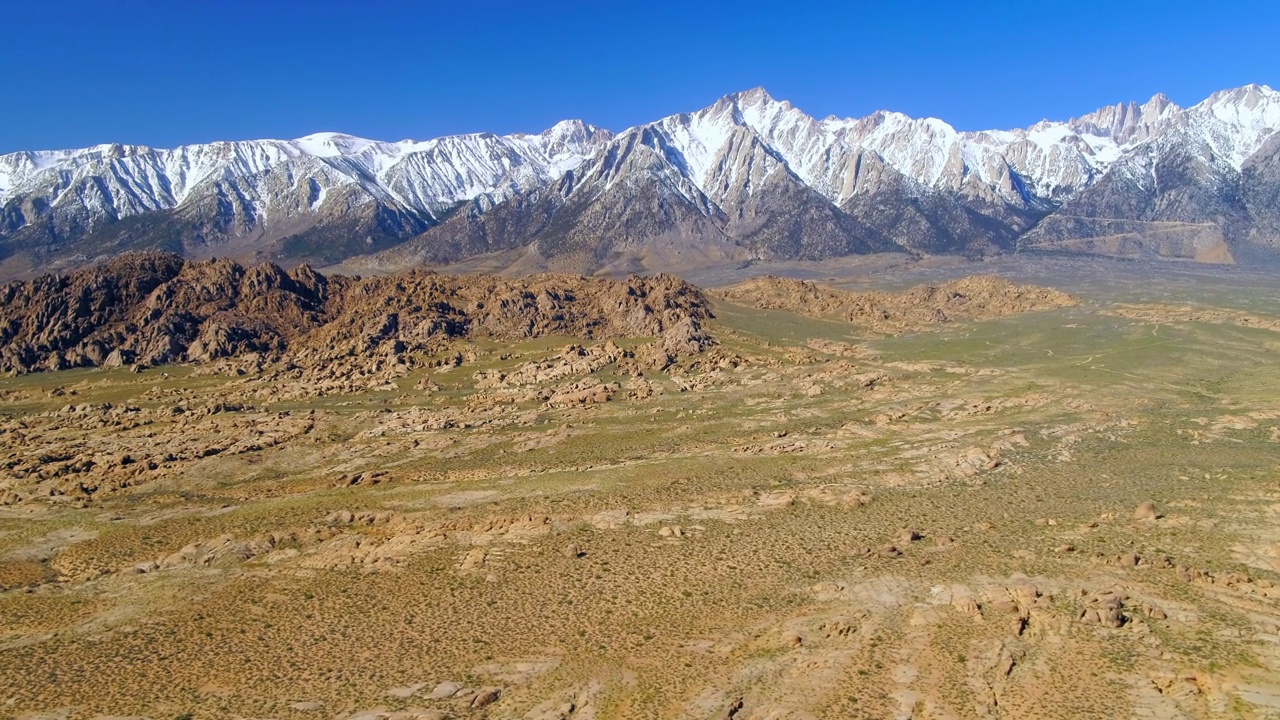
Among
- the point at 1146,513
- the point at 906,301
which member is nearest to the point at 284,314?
the point at 906,301

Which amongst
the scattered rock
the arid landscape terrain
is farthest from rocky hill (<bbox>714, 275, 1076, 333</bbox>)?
the scattered rock

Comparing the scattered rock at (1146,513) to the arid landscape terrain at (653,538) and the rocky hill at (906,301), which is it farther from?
the rocky hill at (906,301)

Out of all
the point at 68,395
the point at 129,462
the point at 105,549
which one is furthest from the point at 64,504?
the point at 68,395

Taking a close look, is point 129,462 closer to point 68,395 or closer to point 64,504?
point 64,504

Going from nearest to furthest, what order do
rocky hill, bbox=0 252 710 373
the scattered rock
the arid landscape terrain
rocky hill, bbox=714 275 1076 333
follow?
1. the arid landscape terrain
2. the scattered rock
3. rocky hill, bbox=0 252 710 373
4. rocky hill, bbox=714 275 1076 333

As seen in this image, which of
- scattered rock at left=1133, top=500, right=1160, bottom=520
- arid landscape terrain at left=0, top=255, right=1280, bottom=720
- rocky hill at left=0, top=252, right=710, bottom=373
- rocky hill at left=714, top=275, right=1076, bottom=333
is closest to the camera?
arid landscape terrain at left=0, top=255, right=1280, bottom=720

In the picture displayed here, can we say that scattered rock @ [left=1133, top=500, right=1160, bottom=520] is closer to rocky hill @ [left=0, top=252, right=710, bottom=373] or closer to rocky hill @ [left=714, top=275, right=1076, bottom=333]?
rocky hill @ [left=0, top=252, right=710, bottom=373]

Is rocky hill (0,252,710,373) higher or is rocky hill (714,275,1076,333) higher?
rocky hill (0,252,710,373)

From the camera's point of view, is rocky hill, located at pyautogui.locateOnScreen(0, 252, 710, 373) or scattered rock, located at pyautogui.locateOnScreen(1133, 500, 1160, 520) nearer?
scattered rock, located at pyautogui.locateOnScreen(1133, 500, 1160, 520)

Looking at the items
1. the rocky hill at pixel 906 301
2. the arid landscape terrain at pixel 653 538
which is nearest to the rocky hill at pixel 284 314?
the arid landscape terrain at pixel 653 538

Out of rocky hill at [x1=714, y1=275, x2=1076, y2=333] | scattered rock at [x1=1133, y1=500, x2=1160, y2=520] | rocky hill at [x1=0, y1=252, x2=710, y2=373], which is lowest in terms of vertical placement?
scattered rock at [x1=1133, y1=500, x2=1160, y2=520]
